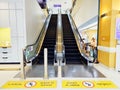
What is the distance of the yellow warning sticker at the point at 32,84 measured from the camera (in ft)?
12.4

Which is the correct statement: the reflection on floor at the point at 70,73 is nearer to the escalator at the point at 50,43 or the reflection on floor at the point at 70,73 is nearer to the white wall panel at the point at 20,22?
the escalator at the point at 50,43

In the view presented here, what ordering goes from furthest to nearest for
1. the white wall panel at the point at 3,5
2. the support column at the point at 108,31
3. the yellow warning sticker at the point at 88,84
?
the white wall panel at the point at 3,5, the support column at the point at 108,31, the yellow warning sticker at the point at 88,84

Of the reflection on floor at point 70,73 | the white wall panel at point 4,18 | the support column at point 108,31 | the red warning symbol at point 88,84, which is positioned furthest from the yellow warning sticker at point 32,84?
the white wall panel at point 4,18

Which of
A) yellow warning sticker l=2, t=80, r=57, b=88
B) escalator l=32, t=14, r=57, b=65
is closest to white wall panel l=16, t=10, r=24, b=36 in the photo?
escalator l=32, t=14, r=57, b=65

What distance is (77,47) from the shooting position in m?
7.54

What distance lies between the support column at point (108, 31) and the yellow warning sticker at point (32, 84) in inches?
114

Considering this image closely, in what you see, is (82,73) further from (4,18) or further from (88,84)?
(4,18)

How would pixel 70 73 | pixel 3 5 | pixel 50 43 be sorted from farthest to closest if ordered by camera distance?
pixel 50 43, pixel 3 5, pixel 70 73

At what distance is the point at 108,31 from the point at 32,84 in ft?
12.4

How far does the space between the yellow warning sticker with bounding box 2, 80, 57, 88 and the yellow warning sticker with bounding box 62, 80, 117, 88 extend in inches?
13.0

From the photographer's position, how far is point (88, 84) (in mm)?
3924

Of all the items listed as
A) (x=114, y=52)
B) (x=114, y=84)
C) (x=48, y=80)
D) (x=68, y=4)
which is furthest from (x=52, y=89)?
(x=68, y=4)

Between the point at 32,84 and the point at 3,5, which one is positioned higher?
the point at 3,5

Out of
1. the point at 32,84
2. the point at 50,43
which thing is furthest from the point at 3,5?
the point at 32,84
